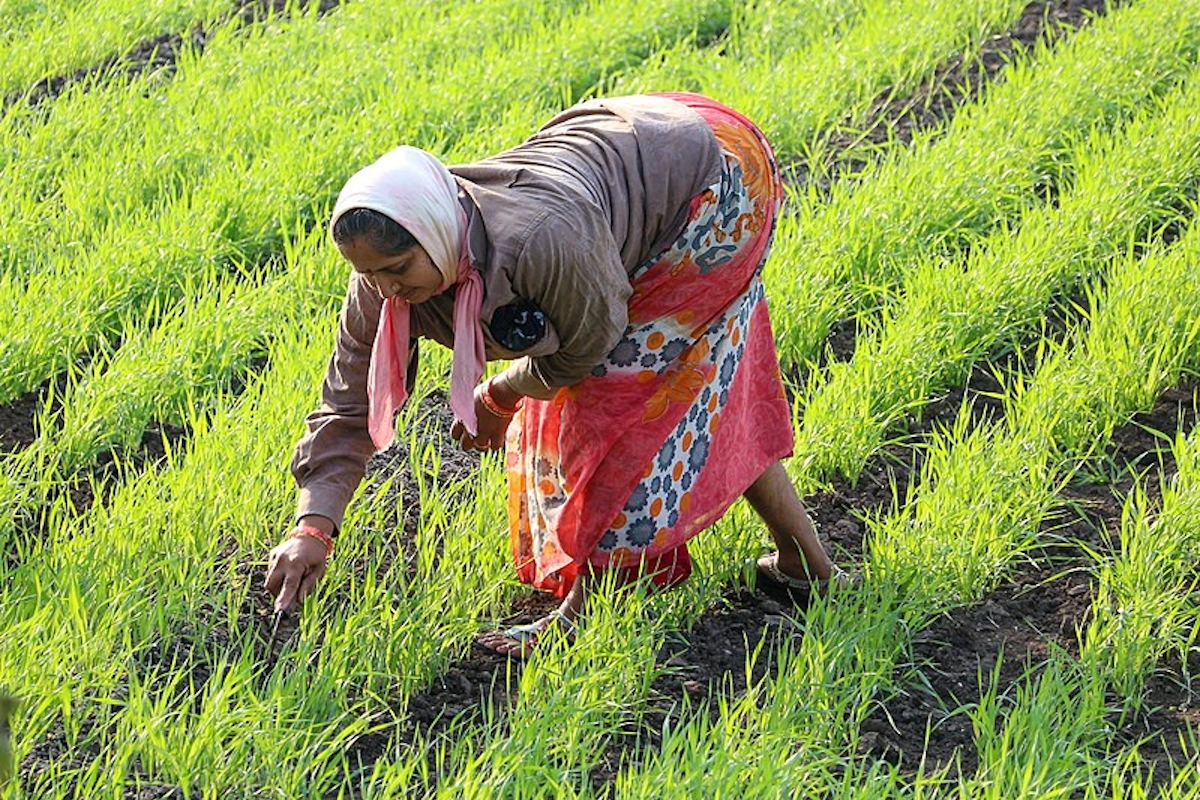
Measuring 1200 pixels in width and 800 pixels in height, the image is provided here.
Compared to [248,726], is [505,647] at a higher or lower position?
lower

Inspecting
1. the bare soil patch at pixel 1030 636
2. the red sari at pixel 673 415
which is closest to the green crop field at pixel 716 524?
the bare soil patch at pixel 1030 636

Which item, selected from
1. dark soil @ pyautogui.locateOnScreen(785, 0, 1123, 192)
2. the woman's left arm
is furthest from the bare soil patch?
dark soil @ pyautogui.locateOnScreen(785, 0, 1123, 192)

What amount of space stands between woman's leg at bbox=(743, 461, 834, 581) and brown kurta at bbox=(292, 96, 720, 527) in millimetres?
542

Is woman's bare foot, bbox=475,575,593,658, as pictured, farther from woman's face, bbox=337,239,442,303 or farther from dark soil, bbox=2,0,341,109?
dark soil, bbox=2,0,341,109

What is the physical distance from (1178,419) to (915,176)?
1.18 meters

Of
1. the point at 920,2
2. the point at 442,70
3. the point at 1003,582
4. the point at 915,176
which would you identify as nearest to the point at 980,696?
the point at 1003,582

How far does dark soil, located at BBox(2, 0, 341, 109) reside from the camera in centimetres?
565

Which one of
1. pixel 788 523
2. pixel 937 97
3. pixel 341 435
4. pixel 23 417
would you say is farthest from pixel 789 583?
pixel 937 97

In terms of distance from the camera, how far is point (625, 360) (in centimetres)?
301

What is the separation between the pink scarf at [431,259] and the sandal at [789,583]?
0.91 metres

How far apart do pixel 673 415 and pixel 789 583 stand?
518mm

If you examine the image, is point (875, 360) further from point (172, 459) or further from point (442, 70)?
point (442, 70)

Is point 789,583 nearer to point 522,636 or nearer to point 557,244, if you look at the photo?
point 522,636

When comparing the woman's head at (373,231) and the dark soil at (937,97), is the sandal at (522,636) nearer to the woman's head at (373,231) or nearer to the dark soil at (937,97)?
the woman's head at (373,231)
